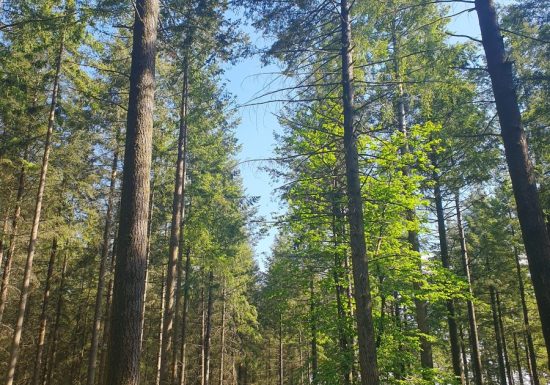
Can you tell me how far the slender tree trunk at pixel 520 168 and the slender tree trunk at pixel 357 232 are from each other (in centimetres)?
228

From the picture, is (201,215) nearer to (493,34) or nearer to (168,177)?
(168,177)

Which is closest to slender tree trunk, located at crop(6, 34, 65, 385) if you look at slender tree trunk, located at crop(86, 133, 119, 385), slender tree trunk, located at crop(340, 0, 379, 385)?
slender tree trunk, located at crop(86, 133, 119, 385)

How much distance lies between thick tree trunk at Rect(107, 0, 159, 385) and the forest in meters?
0.02

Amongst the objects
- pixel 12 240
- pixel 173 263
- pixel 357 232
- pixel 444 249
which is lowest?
pixel 357 232

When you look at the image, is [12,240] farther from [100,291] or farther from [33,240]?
[100,291]

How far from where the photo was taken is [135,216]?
505 centimetres

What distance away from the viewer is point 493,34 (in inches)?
242

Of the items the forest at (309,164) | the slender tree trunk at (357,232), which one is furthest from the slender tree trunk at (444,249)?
the slender tree trunk at (357,232)

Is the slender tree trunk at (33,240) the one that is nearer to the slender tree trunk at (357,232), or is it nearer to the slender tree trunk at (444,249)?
the slender tree trunk at (357,232)

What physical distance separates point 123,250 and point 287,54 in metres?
5.21

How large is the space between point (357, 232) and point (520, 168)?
8.59 feet

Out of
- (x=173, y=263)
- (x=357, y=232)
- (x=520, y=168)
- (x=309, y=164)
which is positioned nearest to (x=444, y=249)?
(x=309, y=164)

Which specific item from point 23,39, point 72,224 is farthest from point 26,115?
point 23,39

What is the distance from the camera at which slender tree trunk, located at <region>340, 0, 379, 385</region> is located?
5816 millimetres
